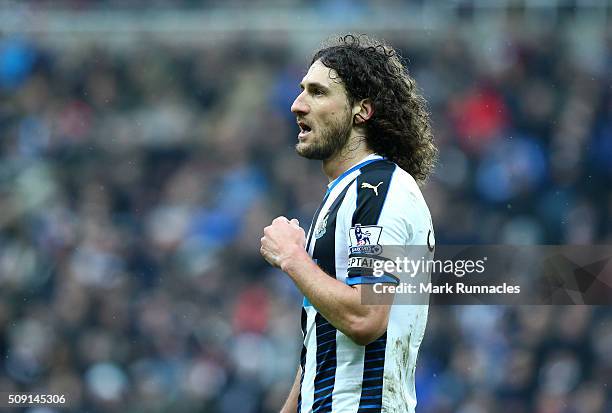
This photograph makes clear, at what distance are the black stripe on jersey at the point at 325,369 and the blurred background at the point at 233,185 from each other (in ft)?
18.1

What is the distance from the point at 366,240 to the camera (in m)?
3.66

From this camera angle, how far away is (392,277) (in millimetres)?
3635

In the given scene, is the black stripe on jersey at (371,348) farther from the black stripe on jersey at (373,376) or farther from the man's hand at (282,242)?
the man's hand at (282,242)

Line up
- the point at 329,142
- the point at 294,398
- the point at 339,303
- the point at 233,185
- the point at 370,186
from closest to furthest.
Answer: the point at 339,303 < the point at 370,186 < the point at 329,142 < the point at 294,398 < the point at 233,185

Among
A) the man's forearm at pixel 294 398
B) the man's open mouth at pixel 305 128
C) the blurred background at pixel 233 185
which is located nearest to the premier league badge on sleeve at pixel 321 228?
the man's open mouth at pixel 305 128

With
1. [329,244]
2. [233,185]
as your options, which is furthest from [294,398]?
[233,185]

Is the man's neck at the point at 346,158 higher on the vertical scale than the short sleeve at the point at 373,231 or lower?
higher

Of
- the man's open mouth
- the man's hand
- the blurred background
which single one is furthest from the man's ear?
the blurred background

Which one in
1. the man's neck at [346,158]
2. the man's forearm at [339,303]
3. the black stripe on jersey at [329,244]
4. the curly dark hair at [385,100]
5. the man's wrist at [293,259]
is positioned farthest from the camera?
the curly dark hair at [385,100]

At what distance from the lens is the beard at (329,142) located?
162 inches

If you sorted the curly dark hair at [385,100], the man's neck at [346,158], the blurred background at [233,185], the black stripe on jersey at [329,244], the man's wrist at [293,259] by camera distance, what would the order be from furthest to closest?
the blurred background at [233,185] < the curly dark hair at [385,100] < the man's neck at [346,158] < the black stripe on jersey at [329,244] < the man's wrist at [293,259]

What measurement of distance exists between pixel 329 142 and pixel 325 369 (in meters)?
0.93

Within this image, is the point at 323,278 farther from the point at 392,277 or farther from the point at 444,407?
the point at 444,407

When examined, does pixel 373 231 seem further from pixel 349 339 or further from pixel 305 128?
pixel 305 128
